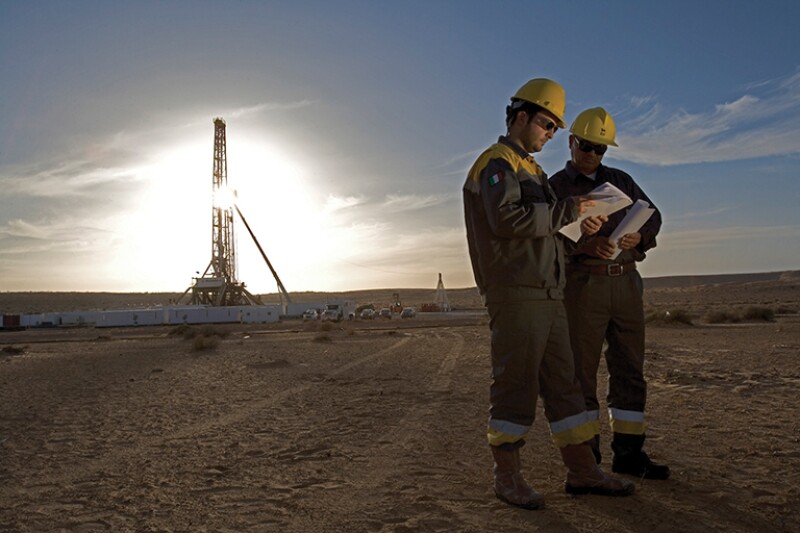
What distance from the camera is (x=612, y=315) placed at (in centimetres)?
379

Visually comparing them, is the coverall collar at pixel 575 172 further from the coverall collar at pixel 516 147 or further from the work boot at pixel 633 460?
the work boot at pixel 633 460

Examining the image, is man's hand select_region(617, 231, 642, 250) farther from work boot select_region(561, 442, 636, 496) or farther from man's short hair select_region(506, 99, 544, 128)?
work boot select_region(561, 442, 636, 496)

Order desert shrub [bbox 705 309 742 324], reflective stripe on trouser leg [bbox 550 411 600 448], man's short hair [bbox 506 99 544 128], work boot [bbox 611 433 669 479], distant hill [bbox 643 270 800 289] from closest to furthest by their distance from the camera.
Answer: reflective stripe on trouser leg [bbox 550 411 600 448] < man's short hair [bbox 506 99 544 128] < work boot [bbox 611 433 669 479] < desert shrub [bbox 705 309 742 324] < distant hill [bbox 643 270 800 289]

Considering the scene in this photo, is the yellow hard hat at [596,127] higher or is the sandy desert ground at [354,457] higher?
the yellow hard hat at [596,127]

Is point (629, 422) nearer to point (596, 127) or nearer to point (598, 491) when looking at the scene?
point (598, 491)

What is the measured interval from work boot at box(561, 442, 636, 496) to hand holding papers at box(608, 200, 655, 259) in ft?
3.82

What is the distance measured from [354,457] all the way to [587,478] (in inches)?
69.4

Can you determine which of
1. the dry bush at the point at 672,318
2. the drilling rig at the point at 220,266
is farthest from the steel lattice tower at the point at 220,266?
the dry bush at the point at 672,318

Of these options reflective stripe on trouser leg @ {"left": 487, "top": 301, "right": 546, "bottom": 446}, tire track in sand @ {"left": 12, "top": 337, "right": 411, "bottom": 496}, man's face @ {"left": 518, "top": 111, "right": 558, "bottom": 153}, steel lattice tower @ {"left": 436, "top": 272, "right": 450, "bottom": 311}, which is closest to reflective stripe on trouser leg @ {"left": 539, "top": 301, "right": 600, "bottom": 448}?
reflective stripe on trouser leg @ {"left": 487, "top": 301, "right": 546, "bottom": 446}

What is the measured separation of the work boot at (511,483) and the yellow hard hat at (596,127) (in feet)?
6.43

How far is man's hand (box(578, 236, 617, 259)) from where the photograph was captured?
3.66 metres

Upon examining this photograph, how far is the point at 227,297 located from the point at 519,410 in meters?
46.4

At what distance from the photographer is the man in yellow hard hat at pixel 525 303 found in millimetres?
3160

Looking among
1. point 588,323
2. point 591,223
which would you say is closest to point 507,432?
A: point 588,323
